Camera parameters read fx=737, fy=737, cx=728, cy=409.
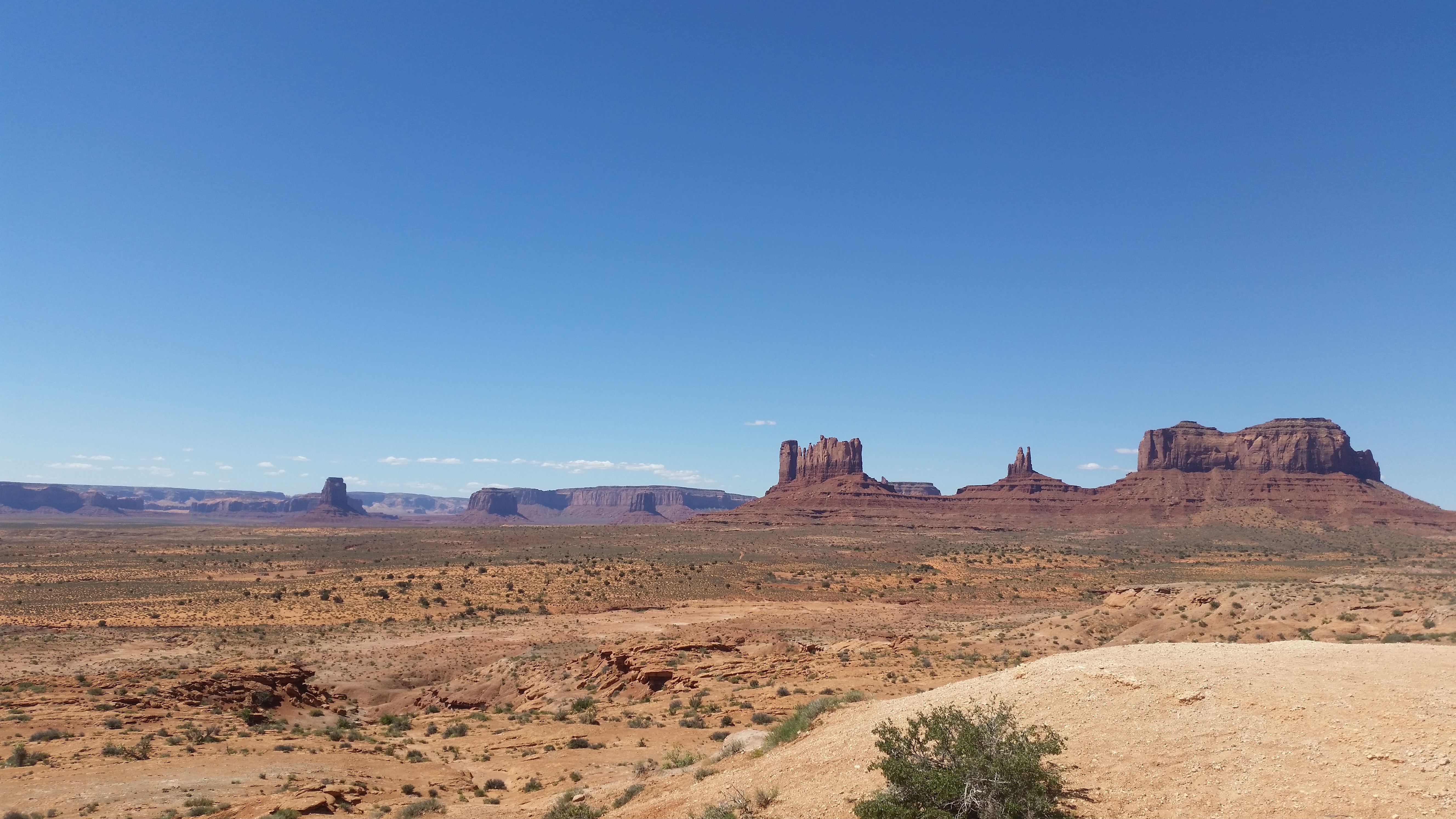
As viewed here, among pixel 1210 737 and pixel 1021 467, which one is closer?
pixel 1210 737

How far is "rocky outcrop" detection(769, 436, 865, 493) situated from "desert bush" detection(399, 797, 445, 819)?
15262 centimetres

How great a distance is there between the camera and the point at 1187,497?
419ft

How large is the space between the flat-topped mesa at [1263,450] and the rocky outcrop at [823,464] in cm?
5629

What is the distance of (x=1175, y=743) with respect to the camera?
25.1 ft

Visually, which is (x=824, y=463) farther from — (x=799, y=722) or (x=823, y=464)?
(x=799, y=722)

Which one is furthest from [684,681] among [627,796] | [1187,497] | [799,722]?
[1187,497]

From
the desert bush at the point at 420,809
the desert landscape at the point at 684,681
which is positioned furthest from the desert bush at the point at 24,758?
the desert bush at the point at 420,809

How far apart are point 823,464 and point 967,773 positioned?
16281 centimetres

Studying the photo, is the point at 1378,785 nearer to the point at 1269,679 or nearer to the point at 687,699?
the point at 1269,679

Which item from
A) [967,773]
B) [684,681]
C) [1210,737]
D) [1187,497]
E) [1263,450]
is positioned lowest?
[684,681]

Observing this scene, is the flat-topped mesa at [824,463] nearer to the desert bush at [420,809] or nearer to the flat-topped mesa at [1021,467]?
the flat-topped mesa at [1021,467]

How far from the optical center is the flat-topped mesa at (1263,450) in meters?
130

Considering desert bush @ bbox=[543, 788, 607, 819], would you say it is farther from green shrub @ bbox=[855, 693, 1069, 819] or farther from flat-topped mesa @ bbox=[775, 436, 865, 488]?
flat-topped mesa @ bbox=[775, 436, 865, 488]

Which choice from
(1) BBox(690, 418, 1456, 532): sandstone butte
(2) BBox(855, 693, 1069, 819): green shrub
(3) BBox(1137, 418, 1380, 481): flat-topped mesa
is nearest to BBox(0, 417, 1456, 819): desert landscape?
(2) BBox(855, 693, 1069, 819): green shrub
